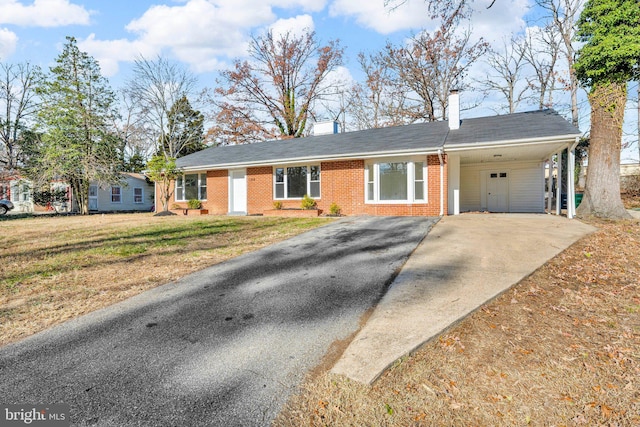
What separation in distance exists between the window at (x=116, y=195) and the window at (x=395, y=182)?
22.8 meters

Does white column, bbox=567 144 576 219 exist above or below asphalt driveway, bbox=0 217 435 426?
above

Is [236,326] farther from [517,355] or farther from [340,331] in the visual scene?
[517,355]

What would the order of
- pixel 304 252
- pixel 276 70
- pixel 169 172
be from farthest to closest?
pixel 276 70 < pixel 169 172 < pixel 304 252

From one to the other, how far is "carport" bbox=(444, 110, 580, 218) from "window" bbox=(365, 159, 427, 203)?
142cm

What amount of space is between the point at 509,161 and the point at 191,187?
16353 mm

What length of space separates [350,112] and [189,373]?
101ft

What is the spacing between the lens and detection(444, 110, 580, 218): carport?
11016 mm

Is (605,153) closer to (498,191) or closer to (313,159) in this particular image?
(498,191)

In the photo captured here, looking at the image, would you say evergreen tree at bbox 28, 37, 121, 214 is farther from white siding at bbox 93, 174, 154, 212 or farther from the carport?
the carport

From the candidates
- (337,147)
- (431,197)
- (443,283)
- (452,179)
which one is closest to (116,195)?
(337,147)

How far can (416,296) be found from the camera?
4.06 metres

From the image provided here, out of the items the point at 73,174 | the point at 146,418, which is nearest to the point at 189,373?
the point at 146,418

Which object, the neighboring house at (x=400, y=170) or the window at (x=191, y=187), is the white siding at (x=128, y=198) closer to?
the window at (x=191, y=187)
